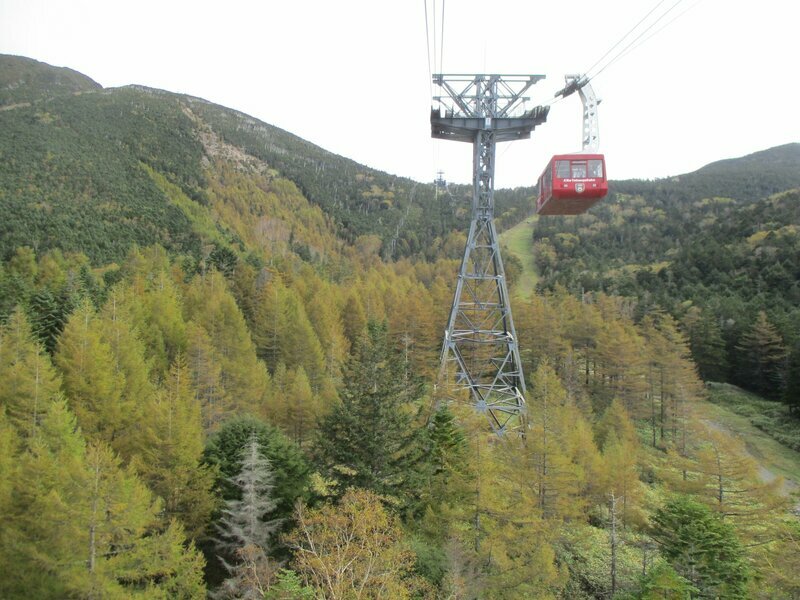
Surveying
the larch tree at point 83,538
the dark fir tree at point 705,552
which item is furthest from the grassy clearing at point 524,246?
the larch tree at point 83,538

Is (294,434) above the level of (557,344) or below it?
below

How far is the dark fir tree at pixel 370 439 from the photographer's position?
50.9ft

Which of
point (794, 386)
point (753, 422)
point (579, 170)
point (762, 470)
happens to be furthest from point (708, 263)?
point (579, 170)

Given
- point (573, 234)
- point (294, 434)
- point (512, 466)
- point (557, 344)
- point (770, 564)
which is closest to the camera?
point (770, 564)

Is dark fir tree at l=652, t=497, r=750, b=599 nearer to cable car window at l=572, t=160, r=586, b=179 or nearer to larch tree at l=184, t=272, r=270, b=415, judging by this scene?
cable car window at l=572, t=160, r=586, b=179

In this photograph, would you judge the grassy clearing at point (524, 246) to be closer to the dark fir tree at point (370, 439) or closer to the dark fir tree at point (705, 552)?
the dark fir tree at point (705, 552)

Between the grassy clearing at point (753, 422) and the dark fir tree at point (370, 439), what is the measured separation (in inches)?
1092

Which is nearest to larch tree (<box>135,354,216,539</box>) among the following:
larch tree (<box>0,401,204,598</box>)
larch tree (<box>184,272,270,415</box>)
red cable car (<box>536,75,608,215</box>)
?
larch tree (<box>0,401,204,598</box>)

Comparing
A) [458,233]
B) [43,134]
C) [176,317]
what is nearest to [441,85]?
[176,317]

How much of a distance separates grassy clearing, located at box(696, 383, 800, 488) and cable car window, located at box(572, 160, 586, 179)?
26.9m

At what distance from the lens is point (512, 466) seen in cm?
1803

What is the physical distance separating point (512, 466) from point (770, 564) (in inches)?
344

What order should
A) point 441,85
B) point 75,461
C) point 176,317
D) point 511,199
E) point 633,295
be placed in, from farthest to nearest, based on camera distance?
point 511,199 < point 633,295 < point 176,317 < point 441,85 < point 75,461

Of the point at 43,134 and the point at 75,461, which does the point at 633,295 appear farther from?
the point at 43,134
